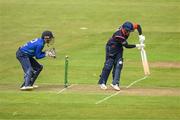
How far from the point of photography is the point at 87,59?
2953 cm

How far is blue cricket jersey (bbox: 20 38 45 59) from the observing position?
837 inches

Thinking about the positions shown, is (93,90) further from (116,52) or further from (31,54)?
(31,54)

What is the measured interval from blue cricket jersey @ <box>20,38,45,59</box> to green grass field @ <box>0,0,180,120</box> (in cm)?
120

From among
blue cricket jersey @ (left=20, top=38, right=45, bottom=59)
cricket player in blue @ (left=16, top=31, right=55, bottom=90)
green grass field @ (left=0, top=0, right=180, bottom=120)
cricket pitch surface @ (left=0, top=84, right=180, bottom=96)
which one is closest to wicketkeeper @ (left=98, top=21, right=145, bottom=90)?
cricket pitch surface @ (left=0, top=84, right=180, bottom=96)

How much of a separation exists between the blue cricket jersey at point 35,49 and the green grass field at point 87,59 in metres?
1.20

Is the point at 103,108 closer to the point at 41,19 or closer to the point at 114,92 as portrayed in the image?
the point at 114,92

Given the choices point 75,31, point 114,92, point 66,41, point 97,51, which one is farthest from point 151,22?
point 114,92

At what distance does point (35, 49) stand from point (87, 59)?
8.32m

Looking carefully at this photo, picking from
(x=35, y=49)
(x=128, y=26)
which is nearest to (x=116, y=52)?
(x=128, y=26)

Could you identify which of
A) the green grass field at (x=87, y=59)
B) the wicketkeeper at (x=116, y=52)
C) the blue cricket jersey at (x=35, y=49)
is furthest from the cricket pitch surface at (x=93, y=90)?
the blue cricket jersey at (x=35, y=49)

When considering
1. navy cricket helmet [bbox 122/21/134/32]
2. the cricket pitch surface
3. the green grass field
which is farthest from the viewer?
the cricket pitch surface

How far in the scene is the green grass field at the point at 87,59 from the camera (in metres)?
18.8

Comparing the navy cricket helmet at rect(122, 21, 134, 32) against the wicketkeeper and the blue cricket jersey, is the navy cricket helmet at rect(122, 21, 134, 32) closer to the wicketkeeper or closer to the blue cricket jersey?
the wicketkeeper

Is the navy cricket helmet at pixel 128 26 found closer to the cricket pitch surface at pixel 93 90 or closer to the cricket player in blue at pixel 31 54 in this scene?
the cricket pitch surface at pixel 93 90
